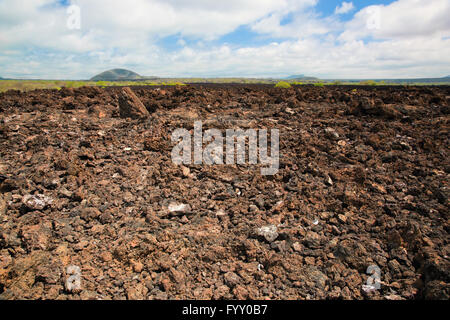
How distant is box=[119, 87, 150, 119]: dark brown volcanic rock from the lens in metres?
7.89

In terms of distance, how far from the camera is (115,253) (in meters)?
3.58

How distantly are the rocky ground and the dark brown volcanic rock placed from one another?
588 mm

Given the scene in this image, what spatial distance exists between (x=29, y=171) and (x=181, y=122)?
3.54 m

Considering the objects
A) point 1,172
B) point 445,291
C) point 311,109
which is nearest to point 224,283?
point 445,291

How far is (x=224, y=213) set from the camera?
171 inches

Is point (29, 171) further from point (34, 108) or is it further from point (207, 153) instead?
point (34, 108)
